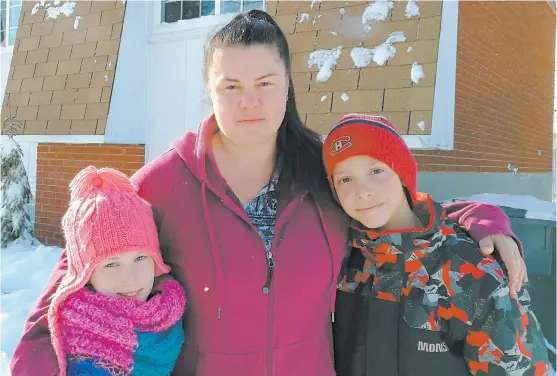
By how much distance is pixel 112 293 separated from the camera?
1716mm

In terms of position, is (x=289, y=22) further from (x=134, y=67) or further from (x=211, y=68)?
(x=211, y=68)

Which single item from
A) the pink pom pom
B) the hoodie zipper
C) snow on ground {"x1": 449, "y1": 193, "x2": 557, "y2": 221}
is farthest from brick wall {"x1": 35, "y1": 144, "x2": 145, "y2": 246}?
the hoodie zipper

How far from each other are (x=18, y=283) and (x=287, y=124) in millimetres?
4989

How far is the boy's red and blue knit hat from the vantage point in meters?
1.95

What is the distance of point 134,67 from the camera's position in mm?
6551

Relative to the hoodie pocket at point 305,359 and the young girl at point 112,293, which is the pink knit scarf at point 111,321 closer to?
the young girl at point 112,293

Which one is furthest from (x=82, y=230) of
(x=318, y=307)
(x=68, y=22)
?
(x=68, y=22)

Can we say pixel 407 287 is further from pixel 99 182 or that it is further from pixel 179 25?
pixel 179 25

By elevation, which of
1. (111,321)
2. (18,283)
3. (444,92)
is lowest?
(18,283)

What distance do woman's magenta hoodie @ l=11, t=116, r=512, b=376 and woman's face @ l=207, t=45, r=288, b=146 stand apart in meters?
0.17

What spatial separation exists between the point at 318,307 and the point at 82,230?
87 centimetres

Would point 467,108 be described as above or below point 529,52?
below

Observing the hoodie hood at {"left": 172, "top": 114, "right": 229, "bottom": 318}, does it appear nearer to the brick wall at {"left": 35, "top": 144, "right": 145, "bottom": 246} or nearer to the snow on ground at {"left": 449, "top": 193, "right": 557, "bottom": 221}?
the snow on ground at {"left": 449, "top": 193, "right": 557, "bottom": 221}

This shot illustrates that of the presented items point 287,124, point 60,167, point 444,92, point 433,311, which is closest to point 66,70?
point 60,167
